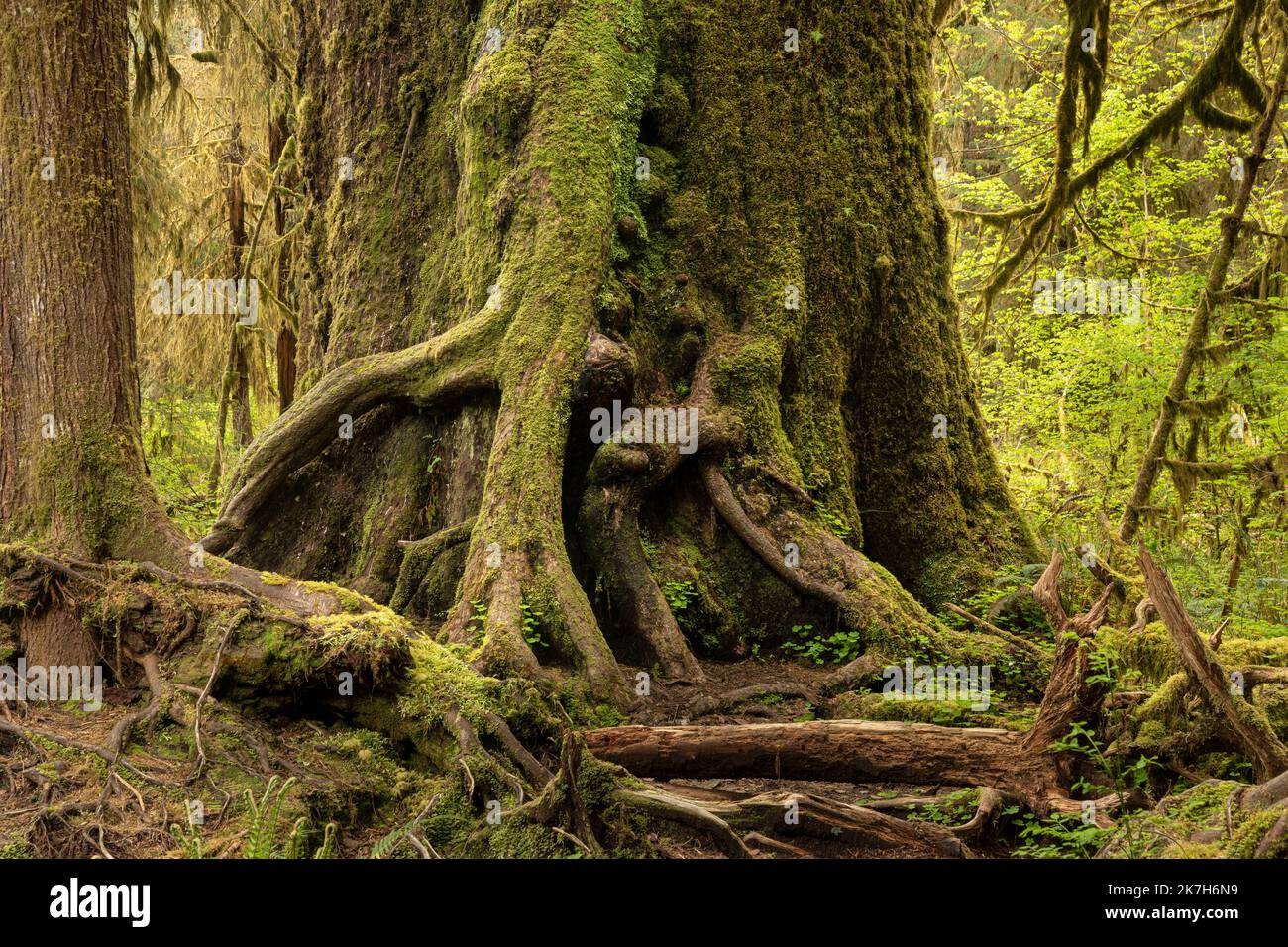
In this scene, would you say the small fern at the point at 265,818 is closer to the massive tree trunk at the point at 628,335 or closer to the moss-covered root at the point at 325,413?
the massive tree trunk at the point at 628,335

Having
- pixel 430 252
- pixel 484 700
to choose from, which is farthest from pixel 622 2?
pixel 484 700

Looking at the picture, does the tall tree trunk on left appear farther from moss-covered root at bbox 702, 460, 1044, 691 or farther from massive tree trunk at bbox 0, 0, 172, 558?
moss-covered root at bbox 702, 460, 1044, 691

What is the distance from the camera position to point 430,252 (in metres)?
7.68

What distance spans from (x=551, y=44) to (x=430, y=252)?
167cm

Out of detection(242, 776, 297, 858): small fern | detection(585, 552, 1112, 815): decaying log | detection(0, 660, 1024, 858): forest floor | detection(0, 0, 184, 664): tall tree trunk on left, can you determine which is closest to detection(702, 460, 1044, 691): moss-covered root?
detection(585, 552, 1112, 815): decaying log

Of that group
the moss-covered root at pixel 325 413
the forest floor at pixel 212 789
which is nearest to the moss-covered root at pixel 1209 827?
the forest floor at pixel 212 789

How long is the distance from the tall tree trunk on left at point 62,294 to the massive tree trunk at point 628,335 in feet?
5.08

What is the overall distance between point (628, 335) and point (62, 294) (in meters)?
3.14

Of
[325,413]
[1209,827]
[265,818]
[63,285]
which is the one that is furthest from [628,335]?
[1209,827]

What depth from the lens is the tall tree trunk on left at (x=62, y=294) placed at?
5.14m

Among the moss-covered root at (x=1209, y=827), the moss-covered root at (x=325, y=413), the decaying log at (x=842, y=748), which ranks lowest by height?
the decaying log at (x=842, y=748)

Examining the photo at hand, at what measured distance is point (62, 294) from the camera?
5.17 m
